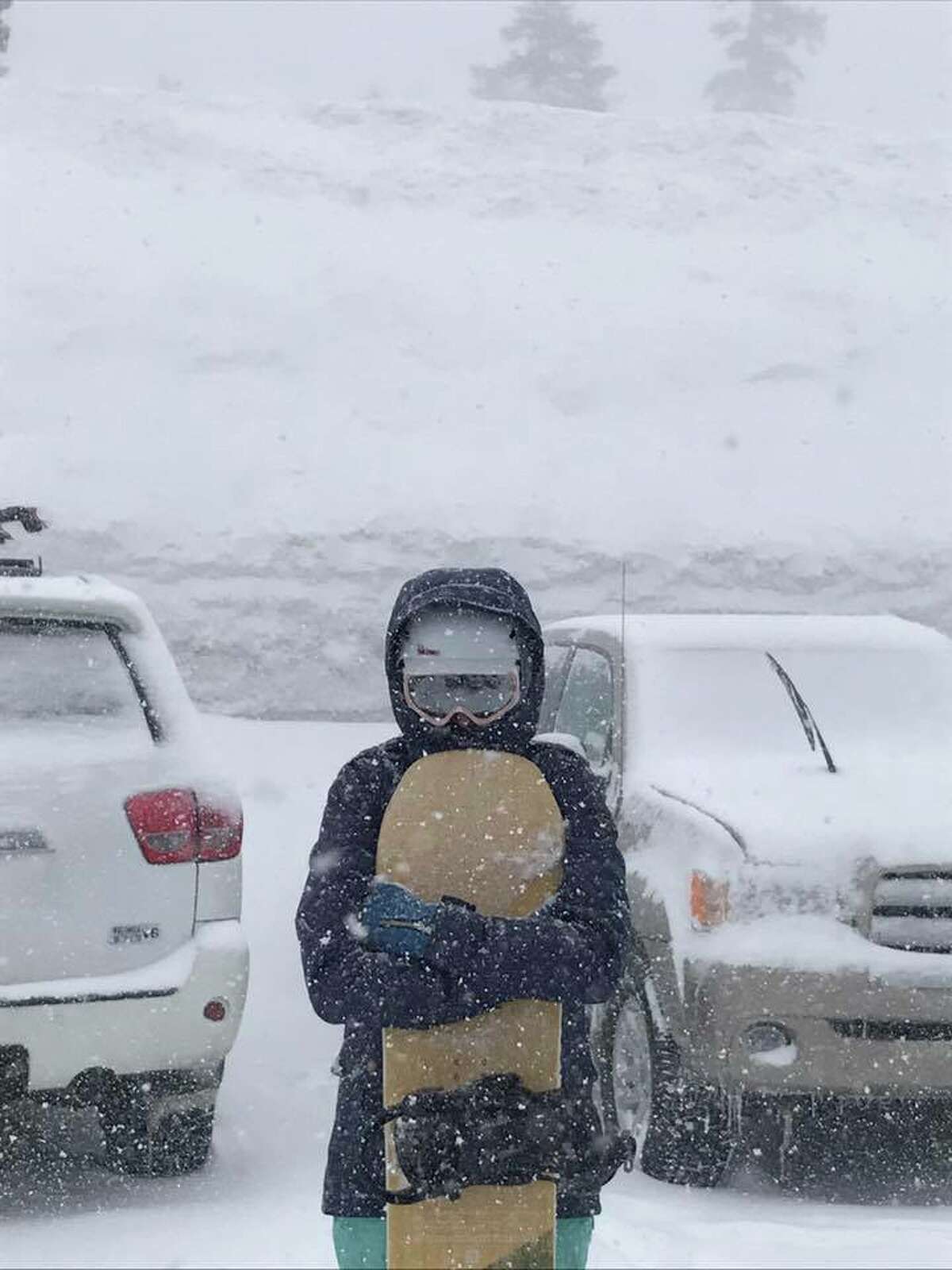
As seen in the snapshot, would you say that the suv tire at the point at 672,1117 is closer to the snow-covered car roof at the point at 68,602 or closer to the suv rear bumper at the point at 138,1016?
the suv rear bumper at the point at 138,1016

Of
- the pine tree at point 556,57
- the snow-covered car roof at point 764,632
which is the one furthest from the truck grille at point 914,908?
the pine tree at point 556,57

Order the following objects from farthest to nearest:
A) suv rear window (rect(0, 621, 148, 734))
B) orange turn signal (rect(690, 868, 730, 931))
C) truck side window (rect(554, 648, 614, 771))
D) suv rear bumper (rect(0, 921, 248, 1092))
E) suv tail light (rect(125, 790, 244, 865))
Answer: truck side window (rect(554, 648, 614, 771)), orange turn signal (rect(690, 868, 730, 931)), suv rear window (rect(0, 621, 148, 734)), suv tail light (rect(125, 790, 244, 865)), suv rear bumper (rect(0, 921, 248, 1092))

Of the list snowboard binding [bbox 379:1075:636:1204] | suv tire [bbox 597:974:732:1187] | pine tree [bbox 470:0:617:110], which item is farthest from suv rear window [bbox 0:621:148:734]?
pine tree [bbox 470:0:617:110]

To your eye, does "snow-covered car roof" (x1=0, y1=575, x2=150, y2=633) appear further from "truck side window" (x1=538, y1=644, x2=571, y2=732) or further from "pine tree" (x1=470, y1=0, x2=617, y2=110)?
"pine tree" (x1=470, y1=0, x2=617, y2=110)

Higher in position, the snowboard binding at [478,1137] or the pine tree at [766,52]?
the pine tree at [766,52]

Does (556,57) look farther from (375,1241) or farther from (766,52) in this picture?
(375,1241)

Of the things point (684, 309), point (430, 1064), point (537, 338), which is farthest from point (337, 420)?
point (430, 1064)

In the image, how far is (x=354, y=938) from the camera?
253cm

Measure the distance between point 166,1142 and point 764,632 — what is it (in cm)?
316

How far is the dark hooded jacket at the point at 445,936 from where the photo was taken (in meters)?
2.44

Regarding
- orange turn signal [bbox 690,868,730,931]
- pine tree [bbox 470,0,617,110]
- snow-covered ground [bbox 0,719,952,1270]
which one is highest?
pine tree [bbox 470,0,617,110]

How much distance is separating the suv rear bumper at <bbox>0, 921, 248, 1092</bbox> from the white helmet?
248 cm

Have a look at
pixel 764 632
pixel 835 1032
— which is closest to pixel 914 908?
pixel 835 1032

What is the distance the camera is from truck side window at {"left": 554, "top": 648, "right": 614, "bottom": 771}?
683cm
